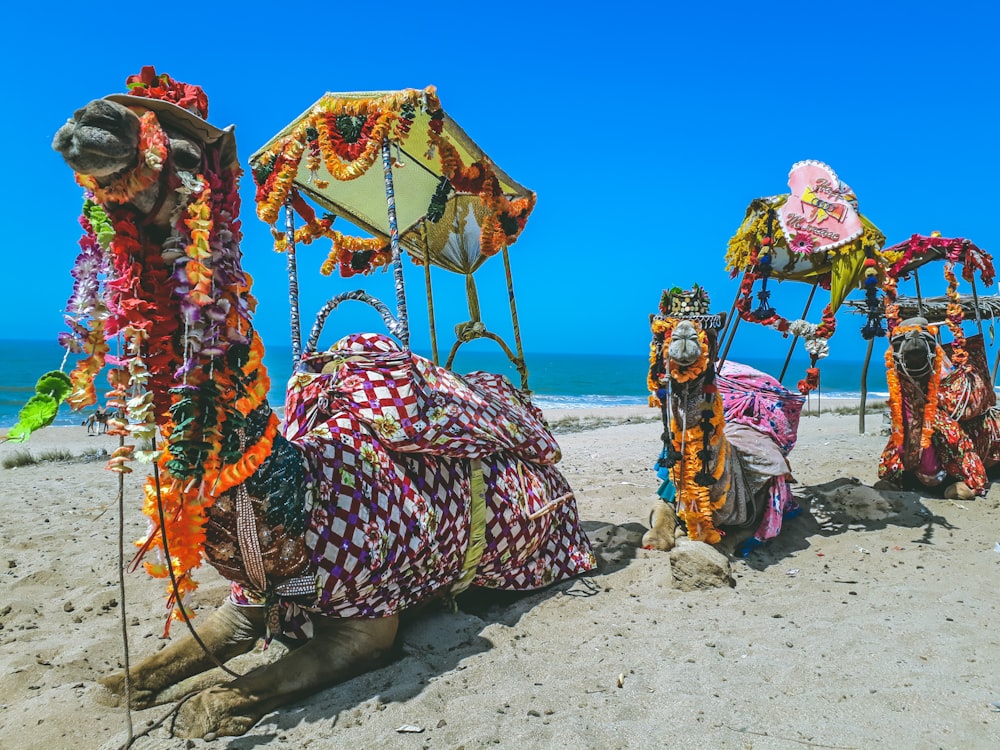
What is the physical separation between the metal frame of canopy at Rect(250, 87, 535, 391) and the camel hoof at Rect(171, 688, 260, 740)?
1.80 m

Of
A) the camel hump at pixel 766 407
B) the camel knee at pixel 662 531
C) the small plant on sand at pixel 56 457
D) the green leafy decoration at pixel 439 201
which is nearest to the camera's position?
the camel knee at pixel 662 531

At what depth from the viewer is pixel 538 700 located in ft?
9.09

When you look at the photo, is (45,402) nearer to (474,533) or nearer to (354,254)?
(474,533)

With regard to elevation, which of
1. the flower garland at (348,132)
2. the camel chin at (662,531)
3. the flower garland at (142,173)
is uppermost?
the flower garland at (348,132)

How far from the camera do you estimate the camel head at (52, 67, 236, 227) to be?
6.66 ft

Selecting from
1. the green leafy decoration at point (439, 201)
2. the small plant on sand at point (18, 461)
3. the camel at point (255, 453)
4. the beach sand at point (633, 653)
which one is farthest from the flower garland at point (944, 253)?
the small plant on sand at point (18, 461)

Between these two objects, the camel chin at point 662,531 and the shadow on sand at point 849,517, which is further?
the shadow on sand at point 849,517

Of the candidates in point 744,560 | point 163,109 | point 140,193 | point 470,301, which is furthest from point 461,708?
point 470,301

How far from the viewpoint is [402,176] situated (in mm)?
5531

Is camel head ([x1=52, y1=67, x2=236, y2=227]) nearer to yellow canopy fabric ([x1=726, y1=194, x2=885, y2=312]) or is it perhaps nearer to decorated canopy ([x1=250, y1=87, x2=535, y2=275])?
decorated canopy ([x1=250, y1=87, x2=535, y2=275])

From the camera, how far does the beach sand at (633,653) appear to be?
2.54 m

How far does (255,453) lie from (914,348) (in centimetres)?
603

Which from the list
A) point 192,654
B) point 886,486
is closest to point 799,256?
point 886,486

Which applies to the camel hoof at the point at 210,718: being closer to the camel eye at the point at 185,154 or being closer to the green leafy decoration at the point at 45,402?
the green leafy decoration at the point at 45,402
